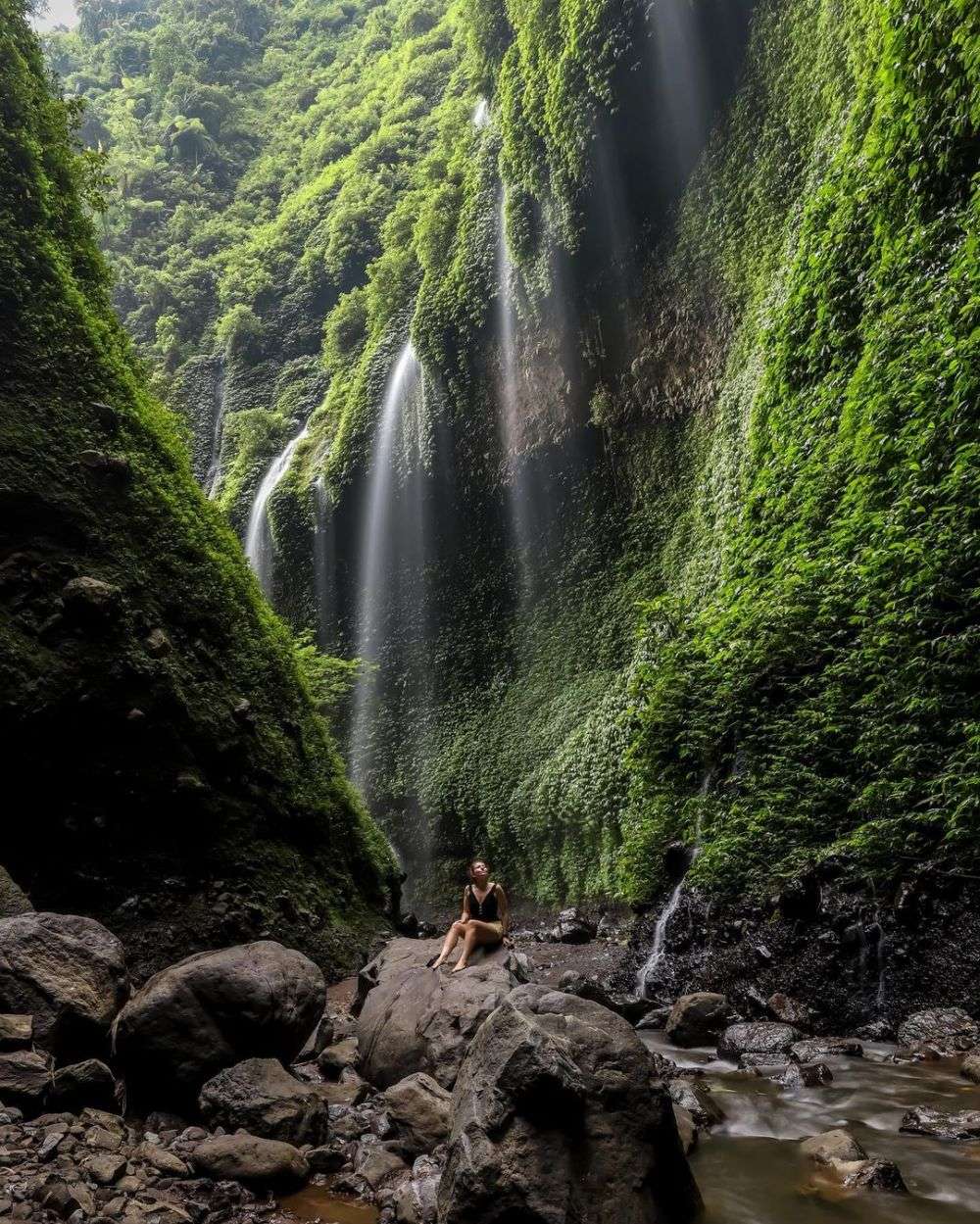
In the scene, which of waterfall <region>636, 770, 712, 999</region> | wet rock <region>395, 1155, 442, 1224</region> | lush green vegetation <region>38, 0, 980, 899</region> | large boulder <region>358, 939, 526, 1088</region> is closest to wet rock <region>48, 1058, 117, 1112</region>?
wet rock <region>395, 1155, 442, 1224</region>

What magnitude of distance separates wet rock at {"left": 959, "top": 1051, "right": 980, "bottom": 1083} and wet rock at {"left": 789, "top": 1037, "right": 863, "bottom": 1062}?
72 centimetres

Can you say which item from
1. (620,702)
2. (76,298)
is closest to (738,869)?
(620,702)

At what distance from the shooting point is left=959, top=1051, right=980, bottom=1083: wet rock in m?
4.29

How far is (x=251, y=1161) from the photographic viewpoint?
331 centimetres

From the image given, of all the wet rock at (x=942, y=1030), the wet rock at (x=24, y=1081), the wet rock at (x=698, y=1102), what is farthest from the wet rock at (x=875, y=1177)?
the wet rock at (x=24, y=1081)

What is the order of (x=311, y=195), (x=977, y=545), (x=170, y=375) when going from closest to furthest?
(x=977, y=545) < (x=170, y=375) < (x=311, y=195)

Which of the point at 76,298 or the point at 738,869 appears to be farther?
the point at 76,298

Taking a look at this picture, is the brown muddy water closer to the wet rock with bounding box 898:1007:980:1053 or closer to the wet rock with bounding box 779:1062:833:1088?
the wet rock with bounding box 779:1062:833:1088

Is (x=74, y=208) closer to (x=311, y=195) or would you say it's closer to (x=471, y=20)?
(x=471, y=20)

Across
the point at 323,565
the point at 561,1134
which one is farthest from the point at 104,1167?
the point at 323,565

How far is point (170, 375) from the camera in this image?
29.8 m

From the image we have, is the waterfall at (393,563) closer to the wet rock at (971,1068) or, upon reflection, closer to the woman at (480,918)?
the woman at (480,918)

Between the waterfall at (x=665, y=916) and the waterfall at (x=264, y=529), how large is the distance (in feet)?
52.2

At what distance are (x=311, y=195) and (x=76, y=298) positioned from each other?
27.1m
